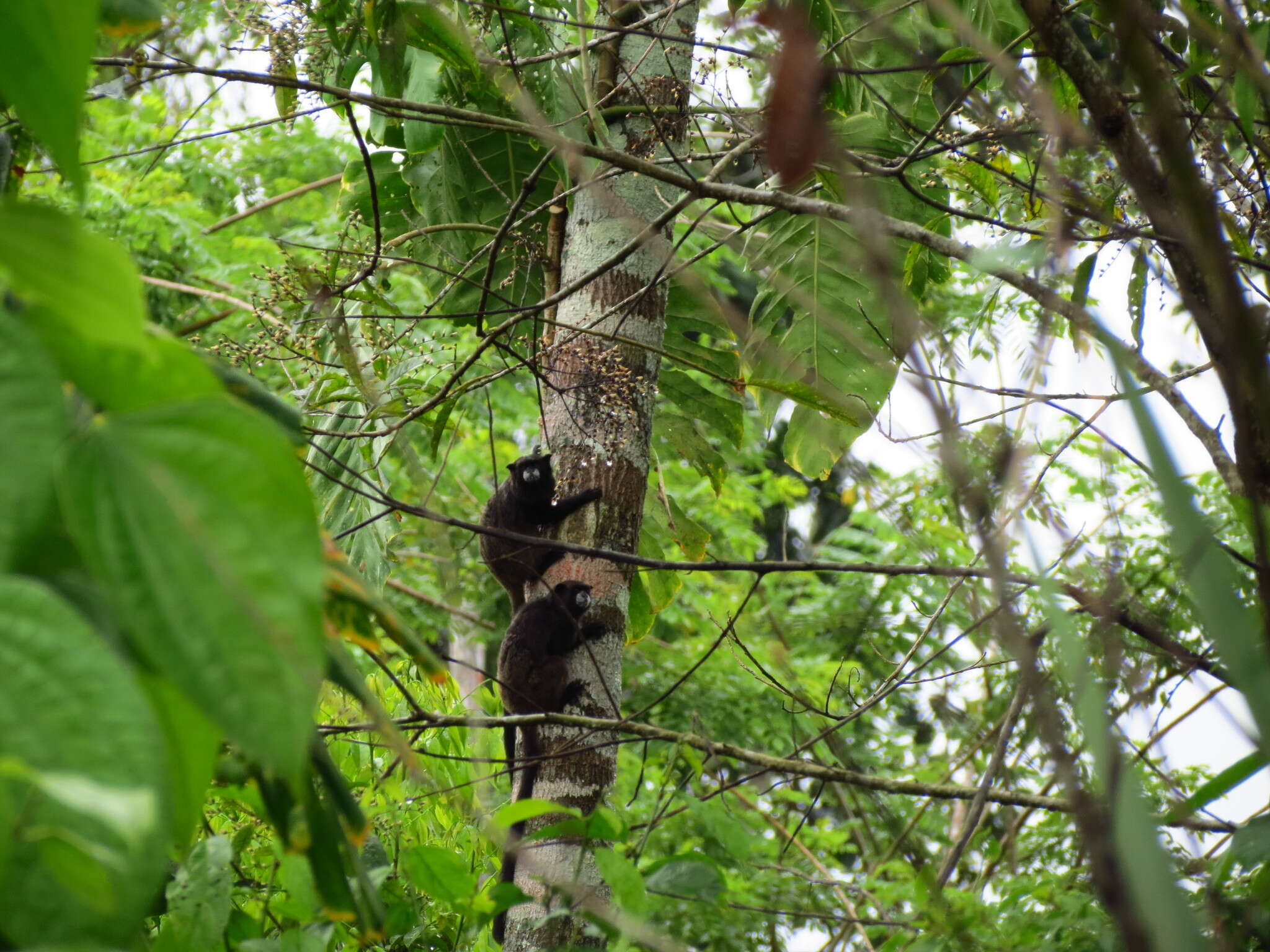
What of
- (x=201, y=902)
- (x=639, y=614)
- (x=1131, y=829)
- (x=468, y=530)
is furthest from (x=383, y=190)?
(x=1131, y=829)

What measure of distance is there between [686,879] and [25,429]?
1.02 m

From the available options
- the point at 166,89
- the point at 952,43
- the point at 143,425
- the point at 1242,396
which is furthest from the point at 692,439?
the point at 166,89

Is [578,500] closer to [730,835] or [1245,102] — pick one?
[730,835]

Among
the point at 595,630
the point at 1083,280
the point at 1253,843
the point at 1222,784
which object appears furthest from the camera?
the point at 595,630

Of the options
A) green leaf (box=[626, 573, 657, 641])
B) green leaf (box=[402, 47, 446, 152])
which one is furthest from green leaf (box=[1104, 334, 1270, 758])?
green leaf (box=[626, 573, 657, 641])

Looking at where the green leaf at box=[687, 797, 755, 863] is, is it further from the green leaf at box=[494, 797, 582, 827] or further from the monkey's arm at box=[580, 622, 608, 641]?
the monkey's arm at box=[580, 622, 608, 641]

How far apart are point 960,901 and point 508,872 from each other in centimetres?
151

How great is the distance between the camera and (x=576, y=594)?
3.21 metres

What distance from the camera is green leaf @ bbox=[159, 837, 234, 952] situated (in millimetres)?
1245

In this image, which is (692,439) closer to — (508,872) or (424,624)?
(508,872)

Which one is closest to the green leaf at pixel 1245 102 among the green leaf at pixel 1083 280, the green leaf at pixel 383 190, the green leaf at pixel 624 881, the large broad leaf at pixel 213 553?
the green leaf at pixel 1083 280

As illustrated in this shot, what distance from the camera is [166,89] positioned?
7668 mm

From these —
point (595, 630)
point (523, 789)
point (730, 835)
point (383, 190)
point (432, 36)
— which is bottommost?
point (730, 835)

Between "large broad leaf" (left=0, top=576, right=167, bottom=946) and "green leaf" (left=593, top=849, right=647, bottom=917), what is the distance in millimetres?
778
